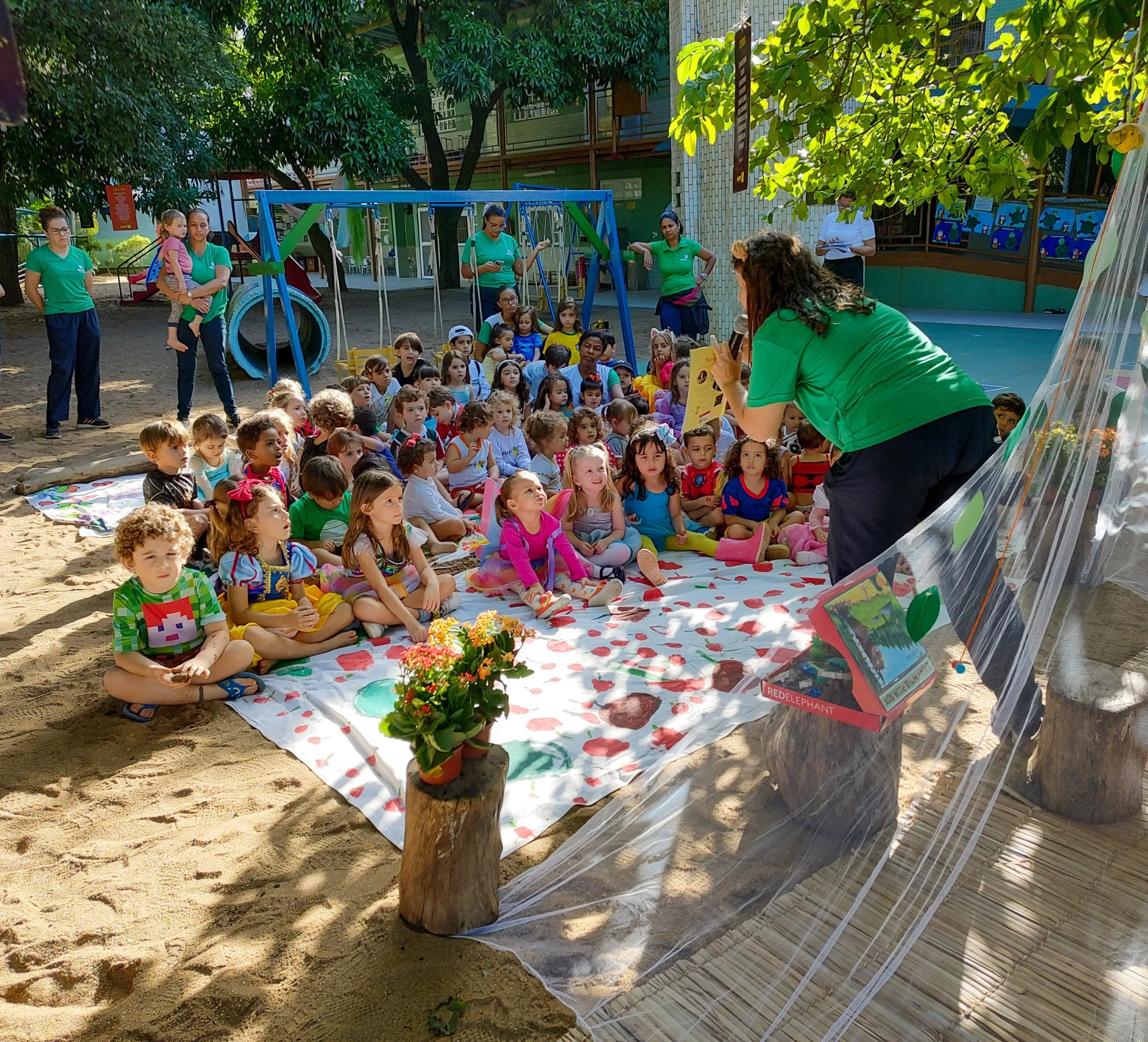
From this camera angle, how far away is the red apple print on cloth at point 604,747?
307cm

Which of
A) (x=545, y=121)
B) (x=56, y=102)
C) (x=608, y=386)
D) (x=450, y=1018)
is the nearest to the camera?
(x=450, y=1018)

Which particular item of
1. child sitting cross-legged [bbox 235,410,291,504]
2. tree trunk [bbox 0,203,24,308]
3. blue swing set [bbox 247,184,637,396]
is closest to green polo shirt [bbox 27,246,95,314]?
blue swing set [bbox 247,184,637,396]

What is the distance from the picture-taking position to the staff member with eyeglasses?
727 cm

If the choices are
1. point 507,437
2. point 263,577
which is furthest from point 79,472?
point 263,577

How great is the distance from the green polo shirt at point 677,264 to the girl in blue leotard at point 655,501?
3.64 meters

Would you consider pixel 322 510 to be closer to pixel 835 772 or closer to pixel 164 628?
pixel 164 628

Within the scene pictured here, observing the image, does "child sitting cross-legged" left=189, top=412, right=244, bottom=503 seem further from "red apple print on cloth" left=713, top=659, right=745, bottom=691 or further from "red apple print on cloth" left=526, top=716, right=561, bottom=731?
"red apple print on cloth" left=713, top=659, right=745, bottom=691

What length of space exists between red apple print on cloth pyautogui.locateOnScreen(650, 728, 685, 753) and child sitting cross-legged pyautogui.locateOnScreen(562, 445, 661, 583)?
1.39 metres

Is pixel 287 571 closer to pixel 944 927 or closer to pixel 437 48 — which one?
pixel 944 927

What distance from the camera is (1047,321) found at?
11930mm

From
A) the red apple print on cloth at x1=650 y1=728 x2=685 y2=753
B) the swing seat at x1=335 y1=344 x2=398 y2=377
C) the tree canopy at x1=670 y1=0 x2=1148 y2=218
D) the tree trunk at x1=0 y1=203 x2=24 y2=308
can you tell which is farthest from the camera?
the tree trunk at x1=0 y1=203 x2=24 y2=308

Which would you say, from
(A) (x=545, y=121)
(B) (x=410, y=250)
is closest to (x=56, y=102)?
(A) (x=545, y=121)

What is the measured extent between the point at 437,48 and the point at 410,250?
955 cm

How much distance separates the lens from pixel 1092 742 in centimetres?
167
